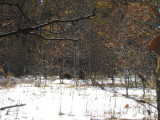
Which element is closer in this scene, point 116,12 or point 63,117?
point 63,117

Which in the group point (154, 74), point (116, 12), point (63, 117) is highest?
point (116, 12)

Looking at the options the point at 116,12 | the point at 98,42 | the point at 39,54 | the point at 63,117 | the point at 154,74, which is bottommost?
the point at 63,117

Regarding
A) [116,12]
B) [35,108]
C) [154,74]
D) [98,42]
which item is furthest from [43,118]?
[116,12]

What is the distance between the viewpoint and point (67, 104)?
6809 millimetres

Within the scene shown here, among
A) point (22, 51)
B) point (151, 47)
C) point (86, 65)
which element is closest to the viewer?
point (151, 47)

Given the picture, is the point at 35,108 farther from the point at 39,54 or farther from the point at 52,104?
the point at 39,54

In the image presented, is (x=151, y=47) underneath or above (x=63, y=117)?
above

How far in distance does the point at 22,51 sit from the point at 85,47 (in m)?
8.03

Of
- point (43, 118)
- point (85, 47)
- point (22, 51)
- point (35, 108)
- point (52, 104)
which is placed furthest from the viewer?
point (22, 51)

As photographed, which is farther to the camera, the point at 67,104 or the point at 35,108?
the point at 67,104

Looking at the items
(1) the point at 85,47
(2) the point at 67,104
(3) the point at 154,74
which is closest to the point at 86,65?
(1) the point at 85,47

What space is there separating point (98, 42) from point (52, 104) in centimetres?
1199

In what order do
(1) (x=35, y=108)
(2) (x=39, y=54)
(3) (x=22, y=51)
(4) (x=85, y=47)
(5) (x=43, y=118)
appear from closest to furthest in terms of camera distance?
(5) (x=43, y=118) < (1) (x=35, y=108) < (2) (x=39, y=54) < (4) (x=85, y=47) < (3) (x=22, y=51)

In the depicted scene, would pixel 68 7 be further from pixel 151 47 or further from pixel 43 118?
pixel 151 47
